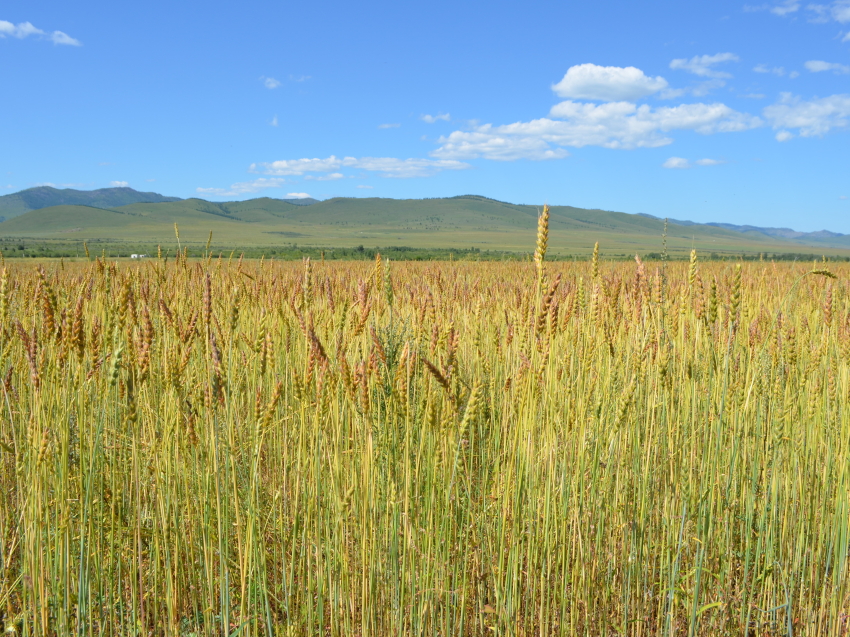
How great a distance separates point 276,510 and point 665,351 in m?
1.46

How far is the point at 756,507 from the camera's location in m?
2.00

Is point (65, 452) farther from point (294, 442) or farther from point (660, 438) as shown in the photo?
point (660, 438)

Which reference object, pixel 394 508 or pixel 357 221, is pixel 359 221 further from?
pixel 394 508

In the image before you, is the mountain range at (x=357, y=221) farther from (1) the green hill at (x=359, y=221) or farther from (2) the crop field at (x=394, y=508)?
(2) the crop field at (x=394, y=508)

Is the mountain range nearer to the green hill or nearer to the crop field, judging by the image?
the green hill

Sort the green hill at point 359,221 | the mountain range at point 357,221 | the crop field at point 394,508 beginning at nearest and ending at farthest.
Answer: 1. the crop field at point 394,508
2. the green hill at point 359,221
3. the mountain range at point 357,221

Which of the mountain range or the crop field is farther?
the mountain range

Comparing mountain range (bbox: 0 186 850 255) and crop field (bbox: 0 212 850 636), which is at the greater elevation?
mountain range (bbox: 0 186 850 255)

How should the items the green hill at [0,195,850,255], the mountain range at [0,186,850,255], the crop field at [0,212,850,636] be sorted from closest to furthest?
the crop field at [0,212,850,636]
the green hill at [0,195,850,255]
the mountain range at [0,186,850,255]

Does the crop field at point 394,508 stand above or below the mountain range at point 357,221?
below

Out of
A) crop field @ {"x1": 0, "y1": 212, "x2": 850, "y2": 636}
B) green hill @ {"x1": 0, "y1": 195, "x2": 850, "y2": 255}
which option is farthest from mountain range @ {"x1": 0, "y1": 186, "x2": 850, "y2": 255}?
crop field @ {"x1": 0, "y1": 212, "x2": 850, "y2": 636}

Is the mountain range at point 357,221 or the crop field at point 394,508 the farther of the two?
the mountain range at point 357,221

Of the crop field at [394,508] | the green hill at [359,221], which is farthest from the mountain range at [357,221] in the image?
the crop field at [394,508]

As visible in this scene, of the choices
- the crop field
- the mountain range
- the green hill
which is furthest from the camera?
the mountain range
